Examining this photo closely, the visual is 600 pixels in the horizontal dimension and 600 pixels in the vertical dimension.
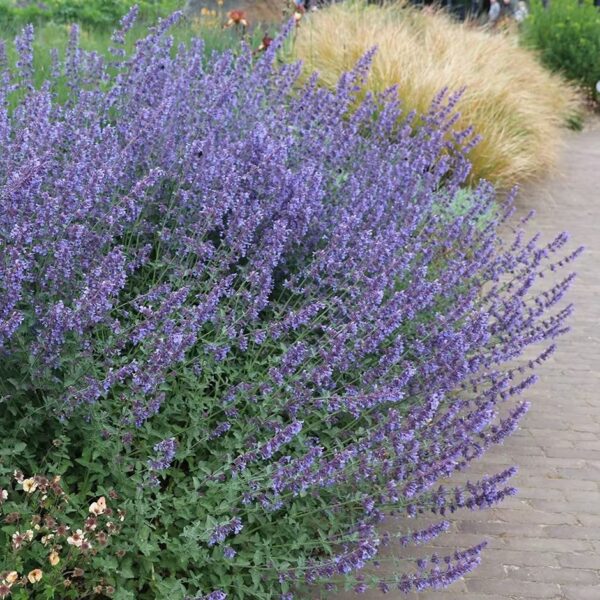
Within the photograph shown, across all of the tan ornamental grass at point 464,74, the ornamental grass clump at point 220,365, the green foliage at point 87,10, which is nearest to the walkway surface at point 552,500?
the ornamental grass clump at point 220,365

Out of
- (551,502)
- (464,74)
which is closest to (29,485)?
(551,502)

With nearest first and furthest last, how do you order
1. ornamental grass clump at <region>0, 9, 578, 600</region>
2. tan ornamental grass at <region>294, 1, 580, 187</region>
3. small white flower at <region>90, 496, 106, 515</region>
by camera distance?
small white flower at <region>90, 496, 106, 515</region> → ornamental grass clump at <region>0, 9, 578, 600</region> → tan ornamental grass at <region>294, 1, 580, 187</region>

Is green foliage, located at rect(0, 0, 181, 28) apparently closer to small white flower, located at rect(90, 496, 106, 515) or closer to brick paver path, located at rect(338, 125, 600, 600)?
brick paver path, located at rect(338, 125, 600, 600)

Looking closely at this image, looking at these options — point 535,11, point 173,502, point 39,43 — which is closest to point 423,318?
point 173,502

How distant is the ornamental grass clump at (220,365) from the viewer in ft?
9.99

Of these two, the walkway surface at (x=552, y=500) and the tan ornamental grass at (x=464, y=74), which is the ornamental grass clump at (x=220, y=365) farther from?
the tan ornamental grass at (x=464, y=74)

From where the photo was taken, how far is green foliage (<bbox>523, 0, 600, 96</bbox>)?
16.4m

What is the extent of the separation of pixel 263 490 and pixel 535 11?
1642 centimetres

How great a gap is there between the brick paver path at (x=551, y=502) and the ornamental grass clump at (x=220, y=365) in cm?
36

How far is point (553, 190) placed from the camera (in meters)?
10.8

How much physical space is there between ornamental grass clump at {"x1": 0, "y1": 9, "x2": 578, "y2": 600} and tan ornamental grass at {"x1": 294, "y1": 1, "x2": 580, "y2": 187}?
5.26 metres

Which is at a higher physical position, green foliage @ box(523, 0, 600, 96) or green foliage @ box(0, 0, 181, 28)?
green foliage @ box(523, 0, 600, 96)

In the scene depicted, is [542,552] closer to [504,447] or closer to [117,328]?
[504,447]

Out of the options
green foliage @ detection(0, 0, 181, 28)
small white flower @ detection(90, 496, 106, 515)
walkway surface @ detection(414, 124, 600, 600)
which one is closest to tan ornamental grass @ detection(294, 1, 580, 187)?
green foliage @ detection(0, 0, 181, 28)
